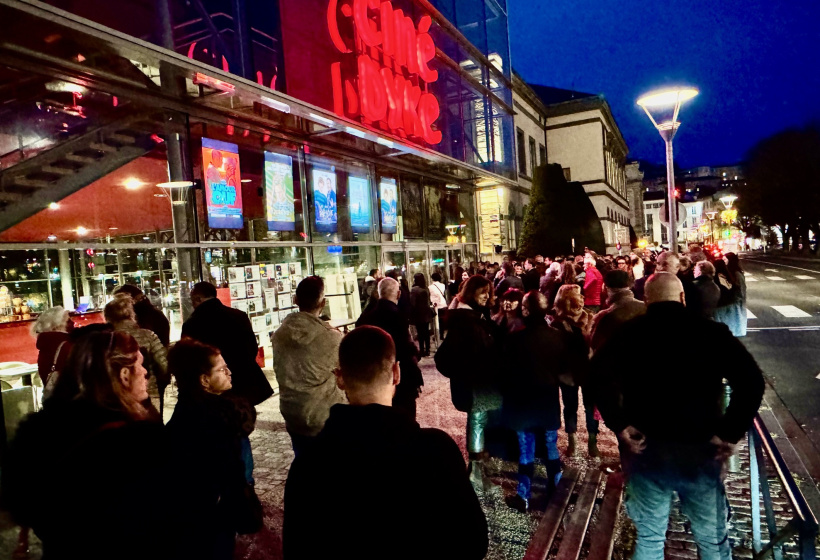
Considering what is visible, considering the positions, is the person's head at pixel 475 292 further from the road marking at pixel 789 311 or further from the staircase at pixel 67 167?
the road marking at pixel 789 311

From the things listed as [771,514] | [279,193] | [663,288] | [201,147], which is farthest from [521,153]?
[771,514]

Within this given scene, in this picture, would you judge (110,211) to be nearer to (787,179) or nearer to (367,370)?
(367,370)

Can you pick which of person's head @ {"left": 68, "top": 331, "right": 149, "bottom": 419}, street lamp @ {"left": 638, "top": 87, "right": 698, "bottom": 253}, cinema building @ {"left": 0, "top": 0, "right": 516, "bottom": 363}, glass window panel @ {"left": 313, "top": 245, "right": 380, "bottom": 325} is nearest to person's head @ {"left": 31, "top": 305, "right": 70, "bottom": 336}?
cinema building @ {"left": 0, "top": 0, "right": 516, "bottom": 363}

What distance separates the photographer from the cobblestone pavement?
405cm

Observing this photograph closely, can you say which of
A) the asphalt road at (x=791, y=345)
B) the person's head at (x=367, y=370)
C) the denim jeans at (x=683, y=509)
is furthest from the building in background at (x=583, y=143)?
the person's head at (x=367, y=370)

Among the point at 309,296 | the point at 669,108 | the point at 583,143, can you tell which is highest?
the point at 583,143

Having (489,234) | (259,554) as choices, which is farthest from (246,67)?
(489,234)

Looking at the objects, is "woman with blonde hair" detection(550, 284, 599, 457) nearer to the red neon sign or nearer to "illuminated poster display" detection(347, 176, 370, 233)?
the red neon sign

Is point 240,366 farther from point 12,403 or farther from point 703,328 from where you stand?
point 703,328

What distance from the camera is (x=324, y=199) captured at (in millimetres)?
12625

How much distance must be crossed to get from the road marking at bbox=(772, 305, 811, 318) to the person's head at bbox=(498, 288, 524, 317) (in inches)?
513

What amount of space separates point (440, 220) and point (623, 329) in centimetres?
1520

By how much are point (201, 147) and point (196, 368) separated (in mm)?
7157

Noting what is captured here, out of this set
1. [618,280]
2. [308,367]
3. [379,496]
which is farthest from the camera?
[618,280]
